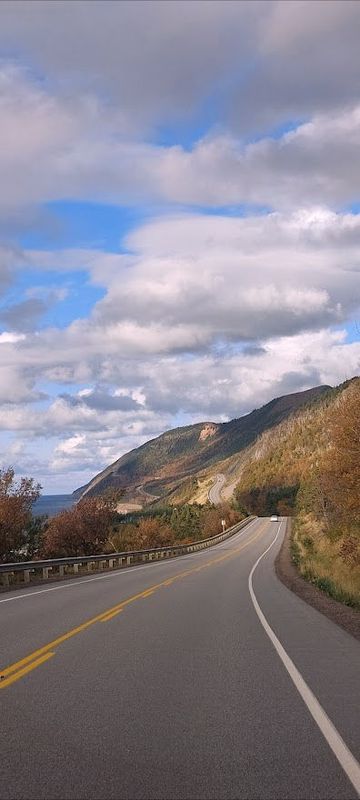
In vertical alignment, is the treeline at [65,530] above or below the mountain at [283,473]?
below

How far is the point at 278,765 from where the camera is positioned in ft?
19.2

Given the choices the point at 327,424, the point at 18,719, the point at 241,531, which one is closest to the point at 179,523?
the point at 241,531

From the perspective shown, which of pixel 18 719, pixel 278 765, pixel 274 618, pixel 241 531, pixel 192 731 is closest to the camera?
pixel 278 765

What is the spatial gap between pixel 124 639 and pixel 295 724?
5.78 meters

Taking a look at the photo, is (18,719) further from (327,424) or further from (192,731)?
(327,424)

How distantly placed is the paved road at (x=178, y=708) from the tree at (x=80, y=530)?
35.6 m

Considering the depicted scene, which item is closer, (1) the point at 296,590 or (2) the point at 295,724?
(2) the point at 295,724

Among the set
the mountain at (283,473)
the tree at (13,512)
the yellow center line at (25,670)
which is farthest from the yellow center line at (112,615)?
the mountain at (283,473)

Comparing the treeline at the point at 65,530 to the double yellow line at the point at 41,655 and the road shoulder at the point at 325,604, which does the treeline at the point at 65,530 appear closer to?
the road shoulder at the point at 325,604

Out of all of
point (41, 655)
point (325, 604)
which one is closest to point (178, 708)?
point (41, 655)

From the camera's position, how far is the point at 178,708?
25.0ft

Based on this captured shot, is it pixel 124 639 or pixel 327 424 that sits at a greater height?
pixel 327 424

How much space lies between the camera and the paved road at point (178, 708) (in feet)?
18.2

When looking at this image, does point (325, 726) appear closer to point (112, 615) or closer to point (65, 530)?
point (112, 615)
